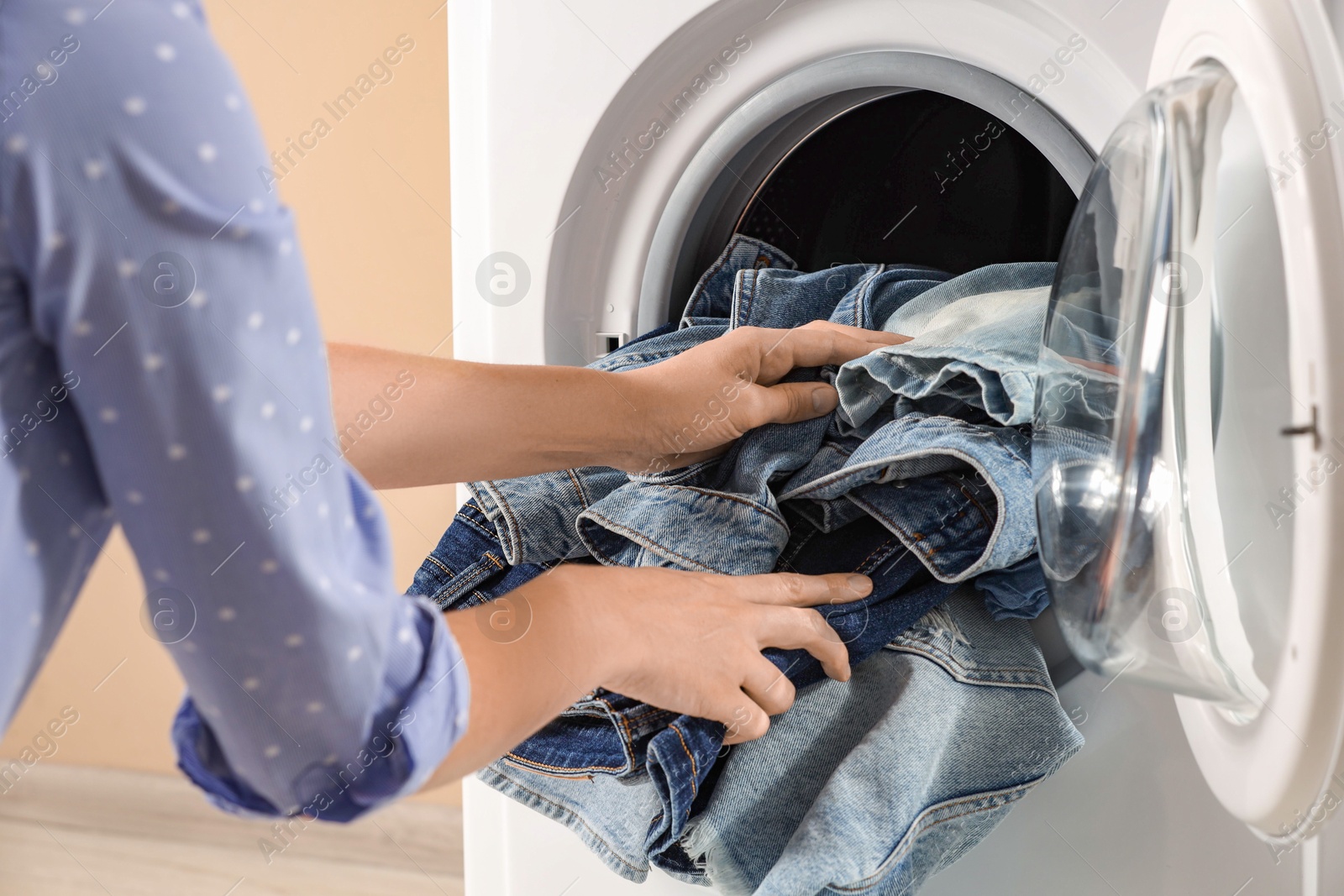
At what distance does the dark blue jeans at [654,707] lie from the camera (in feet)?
1.57

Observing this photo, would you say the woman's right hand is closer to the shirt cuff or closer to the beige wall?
the shirt cuff

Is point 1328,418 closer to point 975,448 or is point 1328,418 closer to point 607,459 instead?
point 975,448

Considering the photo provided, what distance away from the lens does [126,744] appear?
1532 millimetres

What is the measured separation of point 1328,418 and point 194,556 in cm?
34

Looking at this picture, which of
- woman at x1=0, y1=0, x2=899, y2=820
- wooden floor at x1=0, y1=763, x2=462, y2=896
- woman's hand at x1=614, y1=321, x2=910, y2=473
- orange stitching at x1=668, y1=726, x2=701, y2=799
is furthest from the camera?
wooden floor at x1=0, y1=763, x2=462, y2=896

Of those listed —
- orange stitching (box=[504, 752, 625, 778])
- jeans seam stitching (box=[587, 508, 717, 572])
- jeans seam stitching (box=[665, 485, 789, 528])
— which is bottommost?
orange stitching (box=[504, 752, 625, 778])

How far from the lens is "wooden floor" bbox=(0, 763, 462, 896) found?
1380 mm

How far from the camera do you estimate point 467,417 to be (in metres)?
0.53

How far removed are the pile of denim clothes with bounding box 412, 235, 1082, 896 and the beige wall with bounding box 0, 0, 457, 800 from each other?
65 centimetres

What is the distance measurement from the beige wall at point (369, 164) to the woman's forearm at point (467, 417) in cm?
68

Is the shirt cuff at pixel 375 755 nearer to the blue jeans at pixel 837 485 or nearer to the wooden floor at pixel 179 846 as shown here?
the blue jeans at pixel 837 485

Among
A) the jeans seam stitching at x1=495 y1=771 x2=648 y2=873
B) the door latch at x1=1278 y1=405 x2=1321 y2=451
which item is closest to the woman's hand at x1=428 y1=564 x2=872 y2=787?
the jeans seam stitching at x1=495 y1=771 x2=648 y2=873

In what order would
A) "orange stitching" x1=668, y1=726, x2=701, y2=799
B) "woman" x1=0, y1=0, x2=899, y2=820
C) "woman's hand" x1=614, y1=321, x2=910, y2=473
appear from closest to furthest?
"woman" x1=0, y1=0, x2=899, y2=820, "orange stitching" x1=668, y1=726, x2=701, y2=799, "woman's hand" x1=614, y1=321, x2=910, y2=473

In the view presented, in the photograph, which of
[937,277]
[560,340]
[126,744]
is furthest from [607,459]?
[126,744]
